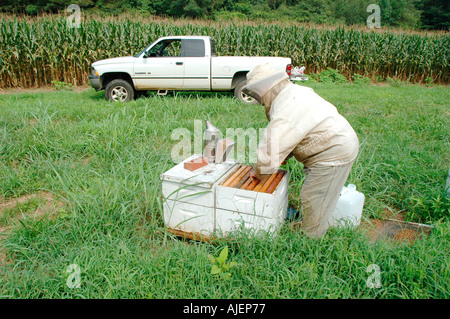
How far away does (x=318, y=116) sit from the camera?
8.91 feet

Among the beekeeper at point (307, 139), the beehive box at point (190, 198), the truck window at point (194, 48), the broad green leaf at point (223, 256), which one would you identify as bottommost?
the broad green leaf at point (223, 256)

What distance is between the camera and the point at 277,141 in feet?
8.70

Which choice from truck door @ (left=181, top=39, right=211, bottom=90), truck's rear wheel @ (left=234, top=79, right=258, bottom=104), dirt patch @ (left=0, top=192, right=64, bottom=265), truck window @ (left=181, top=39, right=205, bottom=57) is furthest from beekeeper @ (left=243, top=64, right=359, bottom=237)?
truck window @ (left=181, top=39, right=205, bottom=57)

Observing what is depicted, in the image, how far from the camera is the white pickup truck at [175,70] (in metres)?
8.45

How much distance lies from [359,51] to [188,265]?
14.3m

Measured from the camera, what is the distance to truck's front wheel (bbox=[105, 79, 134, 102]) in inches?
334

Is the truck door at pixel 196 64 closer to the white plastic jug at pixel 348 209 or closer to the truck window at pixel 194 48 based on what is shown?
the truck window at pixel 194 48

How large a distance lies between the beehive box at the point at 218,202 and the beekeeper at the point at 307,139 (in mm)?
217

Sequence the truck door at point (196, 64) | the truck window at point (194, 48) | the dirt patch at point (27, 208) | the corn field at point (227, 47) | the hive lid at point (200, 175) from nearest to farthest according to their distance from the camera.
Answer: the hive lid at point (200, 175), the dirt patch at point (27, 208), the truck door at point (196, 64), the truck window at point (194, 48), the corn field at point (227, 47)

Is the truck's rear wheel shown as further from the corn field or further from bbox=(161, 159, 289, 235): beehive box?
bbox=(161, 159, 289, 235): beehive box

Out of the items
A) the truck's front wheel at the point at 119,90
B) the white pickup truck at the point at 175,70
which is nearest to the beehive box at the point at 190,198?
the white pickup truck at the point at 175,70

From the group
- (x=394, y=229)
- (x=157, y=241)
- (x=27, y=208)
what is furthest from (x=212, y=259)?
(x=27, y=208)

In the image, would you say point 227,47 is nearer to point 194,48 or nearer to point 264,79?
point 194,48

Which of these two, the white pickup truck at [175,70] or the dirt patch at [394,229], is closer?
the dirt patch at [394,229]
